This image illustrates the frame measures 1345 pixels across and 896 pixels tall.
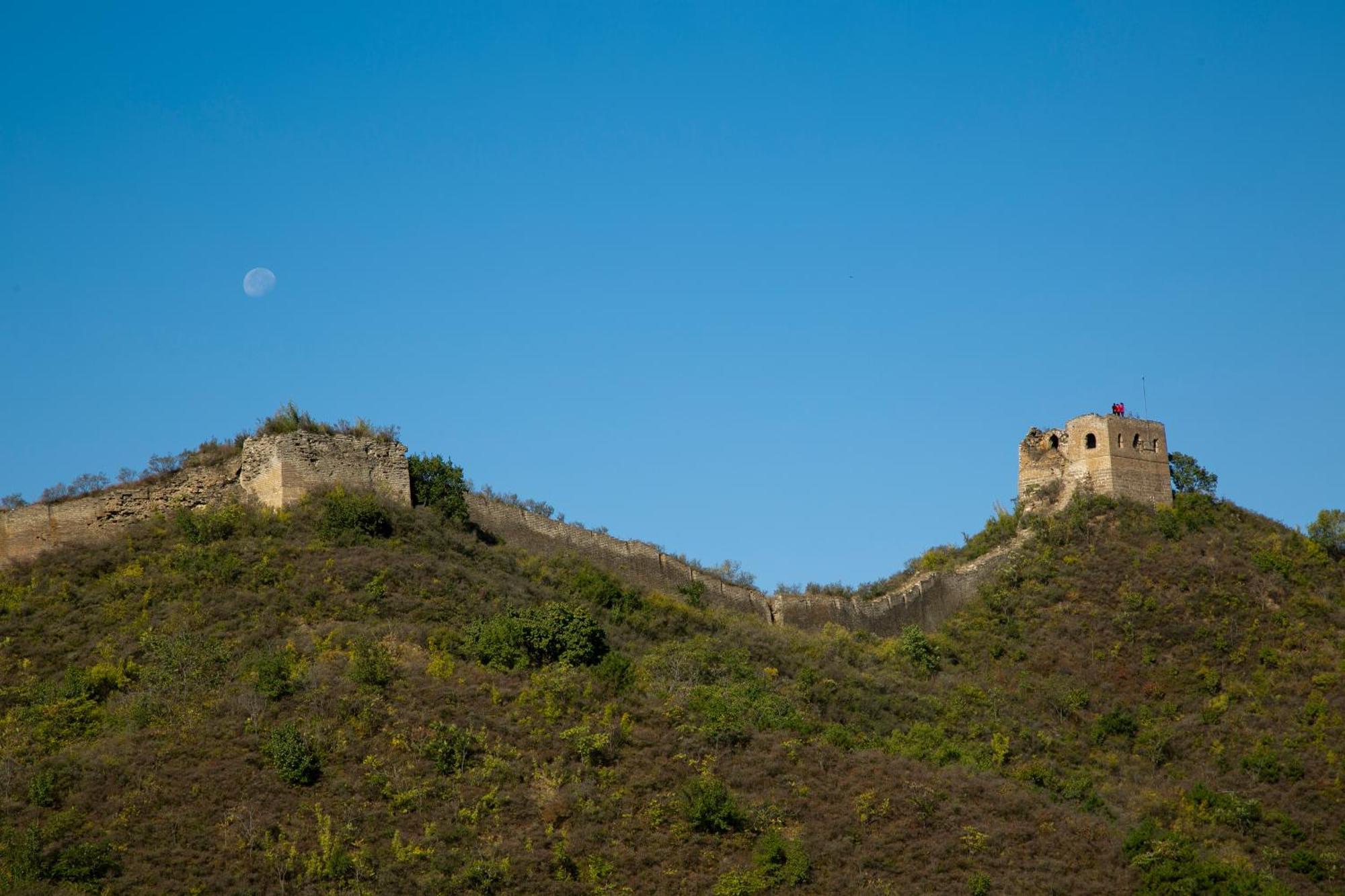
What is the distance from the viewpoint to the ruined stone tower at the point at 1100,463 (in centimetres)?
4691

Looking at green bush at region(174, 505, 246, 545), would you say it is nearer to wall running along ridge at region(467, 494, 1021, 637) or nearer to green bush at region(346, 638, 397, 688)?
green bush at region(346, 638, 397, 688)

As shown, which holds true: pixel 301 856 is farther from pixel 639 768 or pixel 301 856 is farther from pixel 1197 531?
pixel 1197 531

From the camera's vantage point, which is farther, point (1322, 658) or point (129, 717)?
point (1322, 658)

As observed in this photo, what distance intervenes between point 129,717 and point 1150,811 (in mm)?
18156

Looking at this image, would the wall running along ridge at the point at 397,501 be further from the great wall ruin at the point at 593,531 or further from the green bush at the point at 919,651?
the green bush at the point at 919,651

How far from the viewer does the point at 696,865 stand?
2950 cm

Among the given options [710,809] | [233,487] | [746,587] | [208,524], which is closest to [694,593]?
[746,587]

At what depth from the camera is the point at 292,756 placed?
29359mm

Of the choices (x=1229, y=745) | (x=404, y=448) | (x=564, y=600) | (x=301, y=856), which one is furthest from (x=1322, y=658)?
(x=301, y=856)

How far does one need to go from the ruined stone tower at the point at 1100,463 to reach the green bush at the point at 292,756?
23180mm

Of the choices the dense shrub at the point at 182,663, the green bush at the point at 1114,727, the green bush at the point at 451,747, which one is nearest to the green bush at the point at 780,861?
the green bush at the point at 451,747

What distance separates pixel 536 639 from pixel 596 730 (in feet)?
9.67

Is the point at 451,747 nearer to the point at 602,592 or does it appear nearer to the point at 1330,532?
the point at 602,592

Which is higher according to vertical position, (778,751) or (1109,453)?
(1109,453)
